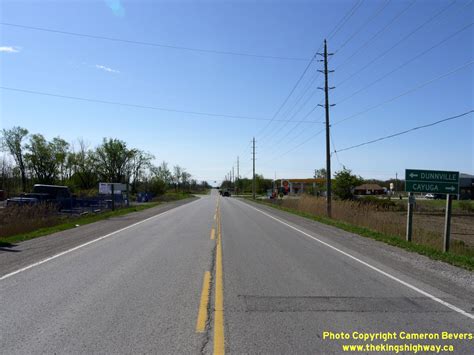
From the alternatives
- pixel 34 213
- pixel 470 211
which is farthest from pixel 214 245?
pixel 470 211

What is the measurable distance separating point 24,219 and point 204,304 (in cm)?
1802

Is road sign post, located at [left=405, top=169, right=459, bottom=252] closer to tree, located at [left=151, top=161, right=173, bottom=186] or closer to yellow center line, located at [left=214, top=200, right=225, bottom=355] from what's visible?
yellow center line, located at [left=214, top=200, right=225, bottom=355]

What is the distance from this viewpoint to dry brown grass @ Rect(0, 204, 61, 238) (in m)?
18.2

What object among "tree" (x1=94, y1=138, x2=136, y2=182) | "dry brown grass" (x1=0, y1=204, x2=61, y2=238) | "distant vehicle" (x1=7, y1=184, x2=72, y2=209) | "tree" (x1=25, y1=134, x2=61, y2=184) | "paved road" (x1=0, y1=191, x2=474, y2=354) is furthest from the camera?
"tree" (x1=94, y1=138, x2=136, y2=182)

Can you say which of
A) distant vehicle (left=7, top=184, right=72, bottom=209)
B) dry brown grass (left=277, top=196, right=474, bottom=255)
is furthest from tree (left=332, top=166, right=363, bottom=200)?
distant vehicle (left=7, top=184, right=72, bottom=209)

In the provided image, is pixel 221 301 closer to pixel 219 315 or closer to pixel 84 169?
pixel 219 315

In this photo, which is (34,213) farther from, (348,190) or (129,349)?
(348,190)

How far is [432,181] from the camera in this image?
50.2ft

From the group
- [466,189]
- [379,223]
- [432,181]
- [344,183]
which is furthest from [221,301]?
[466,189]

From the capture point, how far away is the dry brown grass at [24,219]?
716 inches

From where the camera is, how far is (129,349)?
445 centimetres

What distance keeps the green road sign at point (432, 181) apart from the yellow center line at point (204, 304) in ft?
33.8

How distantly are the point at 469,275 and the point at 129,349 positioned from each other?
8.09m

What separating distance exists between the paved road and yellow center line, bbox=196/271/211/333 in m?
0.02
